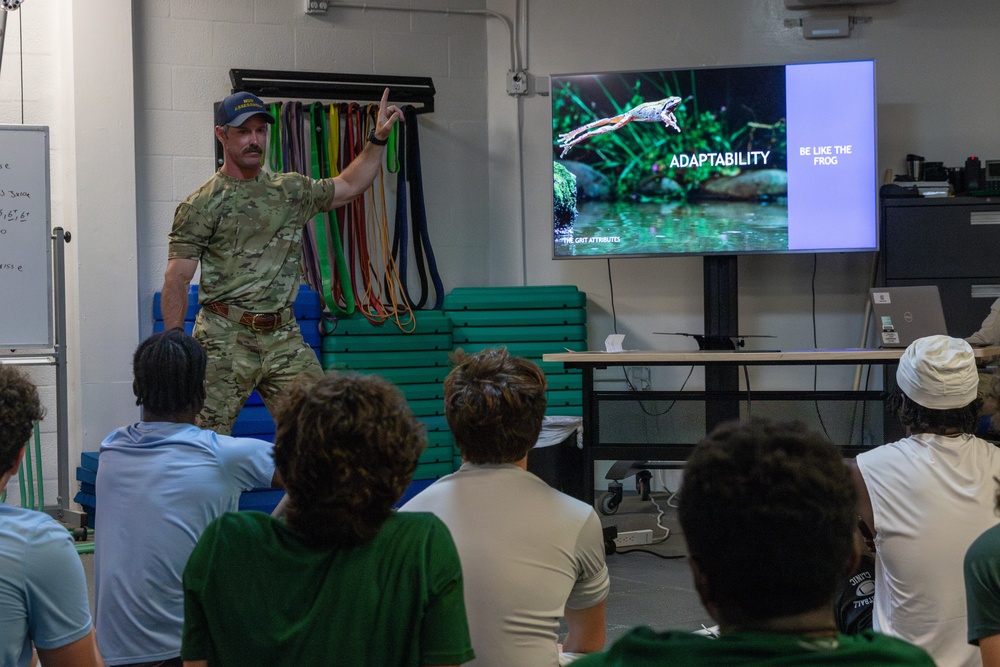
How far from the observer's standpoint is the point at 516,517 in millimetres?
1607

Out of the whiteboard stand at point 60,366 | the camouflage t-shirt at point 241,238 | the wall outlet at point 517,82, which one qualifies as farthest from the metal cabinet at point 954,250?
the whiteboard stand at point 60,366

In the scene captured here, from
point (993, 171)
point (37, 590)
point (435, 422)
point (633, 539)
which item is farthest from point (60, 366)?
point (993, 171)

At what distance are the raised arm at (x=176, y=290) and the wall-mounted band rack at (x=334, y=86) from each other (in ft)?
5.89

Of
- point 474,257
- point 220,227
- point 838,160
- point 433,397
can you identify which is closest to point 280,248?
point 220,227

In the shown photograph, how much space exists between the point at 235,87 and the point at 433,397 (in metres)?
1.78

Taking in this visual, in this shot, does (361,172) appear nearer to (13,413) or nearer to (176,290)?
(176,290)

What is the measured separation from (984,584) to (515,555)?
2.08 feet

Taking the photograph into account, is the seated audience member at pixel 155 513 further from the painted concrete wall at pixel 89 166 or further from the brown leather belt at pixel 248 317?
the painted concrete wall at pixel 89 166

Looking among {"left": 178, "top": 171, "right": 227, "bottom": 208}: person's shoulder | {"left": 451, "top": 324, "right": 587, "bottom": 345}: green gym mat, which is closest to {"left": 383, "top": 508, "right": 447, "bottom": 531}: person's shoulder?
{"left": 178, "top": 171, "right": 227, "bottom": 208}: person's shoulder

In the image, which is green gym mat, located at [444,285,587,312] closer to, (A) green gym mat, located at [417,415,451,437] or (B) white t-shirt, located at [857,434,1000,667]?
(A) green gym mat, located at [417,415,451,437]

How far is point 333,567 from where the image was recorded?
124 cm

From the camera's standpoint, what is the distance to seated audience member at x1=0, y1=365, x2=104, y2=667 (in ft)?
4.38

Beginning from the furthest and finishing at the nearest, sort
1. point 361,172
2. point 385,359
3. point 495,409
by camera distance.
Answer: point 385,359 < point 361,172 < point 495,409

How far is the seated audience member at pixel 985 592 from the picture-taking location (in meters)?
1.36
